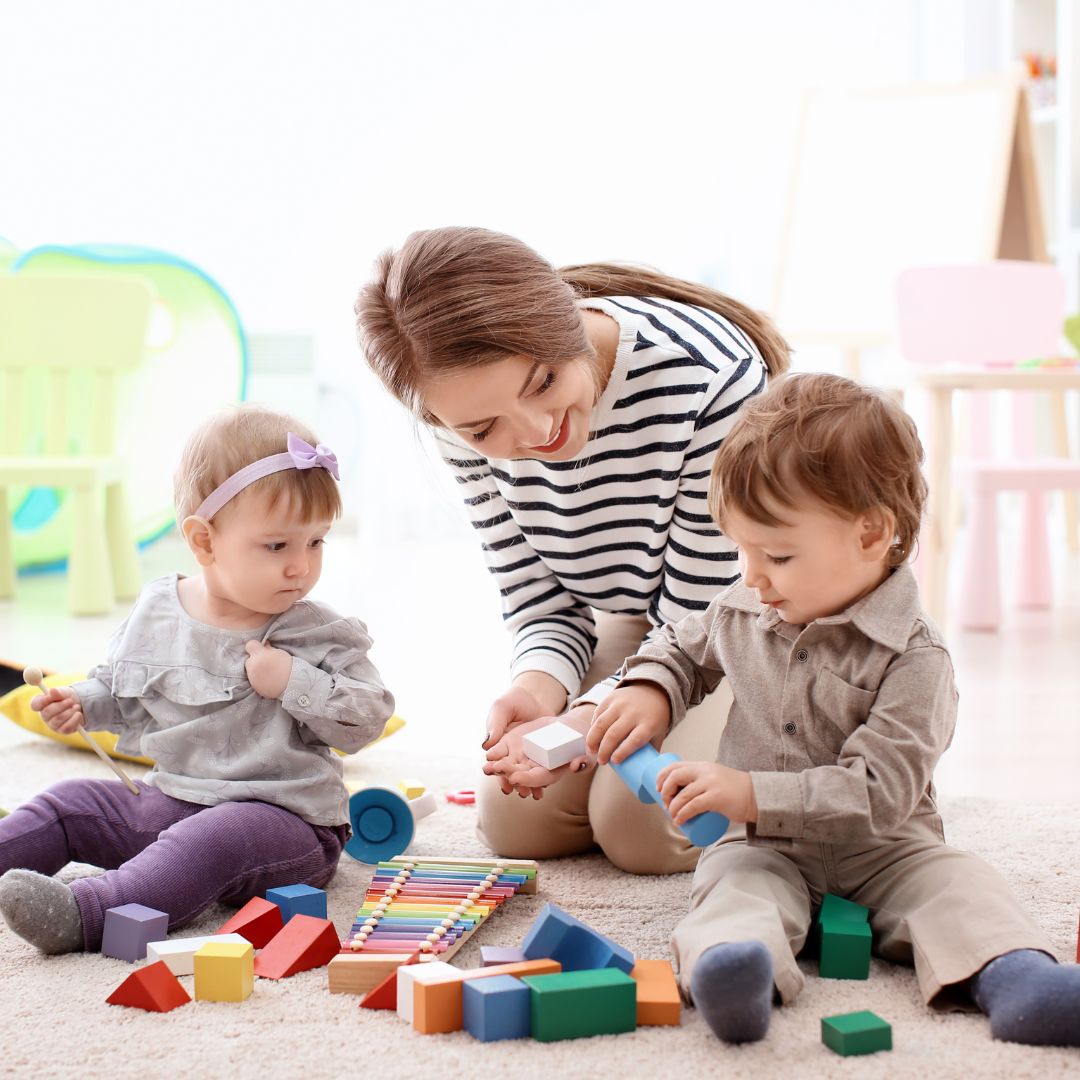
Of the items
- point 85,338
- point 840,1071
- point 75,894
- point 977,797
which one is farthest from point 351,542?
point 840,1071

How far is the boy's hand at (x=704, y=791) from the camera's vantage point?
1010 mm

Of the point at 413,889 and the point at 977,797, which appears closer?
the point at 413,889

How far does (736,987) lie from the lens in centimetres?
89

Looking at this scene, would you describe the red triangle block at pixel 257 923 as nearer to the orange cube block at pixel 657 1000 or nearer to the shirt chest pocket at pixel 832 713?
the orange cube block at pixel 657 1000

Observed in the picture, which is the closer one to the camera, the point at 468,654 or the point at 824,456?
the point at 824,456

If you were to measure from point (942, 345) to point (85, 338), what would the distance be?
6.18 feet

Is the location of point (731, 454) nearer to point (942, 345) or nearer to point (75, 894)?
point (75, 894)

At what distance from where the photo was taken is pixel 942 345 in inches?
109

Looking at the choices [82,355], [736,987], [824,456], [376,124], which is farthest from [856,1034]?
[376,124]

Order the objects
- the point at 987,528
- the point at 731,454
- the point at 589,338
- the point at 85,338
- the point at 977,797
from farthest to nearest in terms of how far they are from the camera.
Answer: the point at 85,338 → the point at 987,528 → the point at 977,797 → the point at 589,338 → the point at 731,454

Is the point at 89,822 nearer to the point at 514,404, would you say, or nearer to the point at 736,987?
the point at 514,404

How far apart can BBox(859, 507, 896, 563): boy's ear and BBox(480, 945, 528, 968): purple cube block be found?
41 cm

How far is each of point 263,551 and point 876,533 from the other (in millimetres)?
555

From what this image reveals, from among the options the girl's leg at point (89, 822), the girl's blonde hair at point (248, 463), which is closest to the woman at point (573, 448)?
the girl's blonde hair at point (248, 463)
